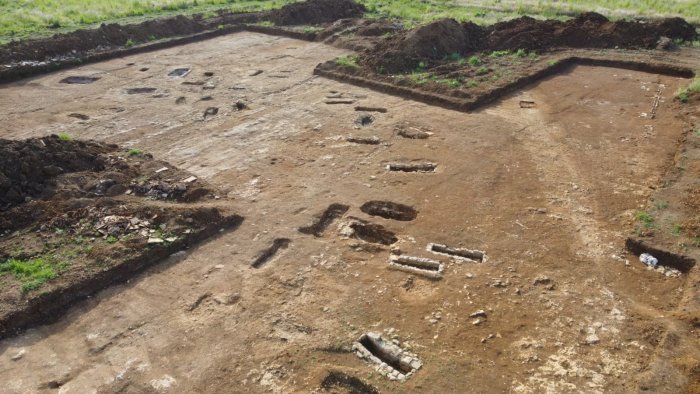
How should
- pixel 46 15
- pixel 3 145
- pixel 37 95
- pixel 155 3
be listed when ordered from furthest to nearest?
1. pixel 155 3
2. pixel 46 15
3. pixel 37 95
4. pixel 3 145

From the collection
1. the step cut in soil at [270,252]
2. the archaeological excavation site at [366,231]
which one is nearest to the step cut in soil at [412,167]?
the archaeological excavation site at [366,231]

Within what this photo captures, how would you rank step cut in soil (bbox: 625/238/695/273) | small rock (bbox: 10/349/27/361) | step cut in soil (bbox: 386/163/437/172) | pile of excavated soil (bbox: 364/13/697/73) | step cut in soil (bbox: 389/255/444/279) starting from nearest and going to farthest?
small rock (bbox: 10/349/27/361)
step cut in soil (bbox: 625/238/695/273)
step cut in soil (bbox: 389/255/444/279)
step cut in soil (bbox: 386/163/437/172)
pile of excavated soil (bbox: 364/13/697/73)

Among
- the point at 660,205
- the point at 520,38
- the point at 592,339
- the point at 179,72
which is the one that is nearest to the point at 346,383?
the point at 592,339

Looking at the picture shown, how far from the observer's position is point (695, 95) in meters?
11.4

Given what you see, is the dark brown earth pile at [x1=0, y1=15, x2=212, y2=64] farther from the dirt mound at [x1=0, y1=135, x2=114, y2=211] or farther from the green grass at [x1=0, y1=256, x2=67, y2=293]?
the green grass at [x1=0, y1=256, x2=67, y2=293]

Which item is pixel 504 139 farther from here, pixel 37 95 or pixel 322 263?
pixel 37 95

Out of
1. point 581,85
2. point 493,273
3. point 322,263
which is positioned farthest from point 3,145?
point 581,85

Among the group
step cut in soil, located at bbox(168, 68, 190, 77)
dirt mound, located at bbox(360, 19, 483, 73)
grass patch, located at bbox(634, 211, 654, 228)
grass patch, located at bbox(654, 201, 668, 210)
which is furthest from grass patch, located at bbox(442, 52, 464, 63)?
grass patch, located at bbox(634, 211, 654, 228)

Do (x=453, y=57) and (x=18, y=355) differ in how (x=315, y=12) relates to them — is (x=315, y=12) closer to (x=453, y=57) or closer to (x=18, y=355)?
(x=453, y=57)

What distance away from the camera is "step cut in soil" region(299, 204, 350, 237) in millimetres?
7777

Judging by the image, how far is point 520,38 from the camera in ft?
51.1

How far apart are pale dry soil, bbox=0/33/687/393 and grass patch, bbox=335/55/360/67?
2660mm

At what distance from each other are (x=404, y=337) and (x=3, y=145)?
7.71 m

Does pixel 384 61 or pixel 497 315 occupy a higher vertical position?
pixel 384 61
